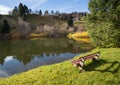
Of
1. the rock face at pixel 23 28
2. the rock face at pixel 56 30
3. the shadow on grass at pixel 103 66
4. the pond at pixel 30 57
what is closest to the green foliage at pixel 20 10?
the rock face at pixel 23 28

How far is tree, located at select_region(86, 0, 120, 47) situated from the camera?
2881 centimetres

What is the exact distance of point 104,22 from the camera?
30031 mm

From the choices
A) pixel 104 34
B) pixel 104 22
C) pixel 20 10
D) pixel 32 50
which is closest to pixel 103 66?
pixel 104 34

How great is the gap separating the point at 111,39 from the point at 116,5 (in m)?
4.54

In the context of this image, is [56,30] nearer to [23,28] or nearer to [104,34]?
[23,28]

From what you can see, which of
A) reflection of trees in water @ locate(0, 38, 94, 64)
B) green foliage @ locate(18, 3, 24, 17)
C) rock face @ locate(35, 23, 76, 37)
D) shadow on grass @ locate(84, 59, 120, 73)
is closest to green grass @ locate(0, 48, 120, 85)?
shadow on grass @ locate(84, 59, 120, 73)

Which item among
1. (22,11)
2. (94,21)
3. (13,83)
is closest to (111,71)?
(13,83)

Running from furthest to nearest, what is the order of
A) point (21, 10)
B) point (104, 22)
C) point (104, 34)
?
1. point (21, 10)
2. point (104, 22)
3. point (104, 34)

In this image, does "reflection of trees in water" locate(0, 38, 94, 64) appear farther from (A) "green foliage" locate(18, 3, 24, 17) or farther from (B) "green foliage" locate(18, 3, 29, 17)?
(B) "green foliage" locate(18, 3, 29, 17)

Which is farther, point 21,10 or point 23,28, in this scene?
A: point 21,10

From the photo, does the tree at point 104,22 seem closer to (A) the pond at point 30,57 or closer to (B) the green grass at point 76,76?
(A) the pond at point 30,57

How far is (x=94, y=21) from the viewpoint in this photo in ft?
102

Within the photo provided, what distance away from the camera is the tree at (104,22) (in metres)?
28.8

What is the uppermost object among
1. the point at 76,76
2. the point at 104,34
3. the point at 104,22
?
the point at 104,22
